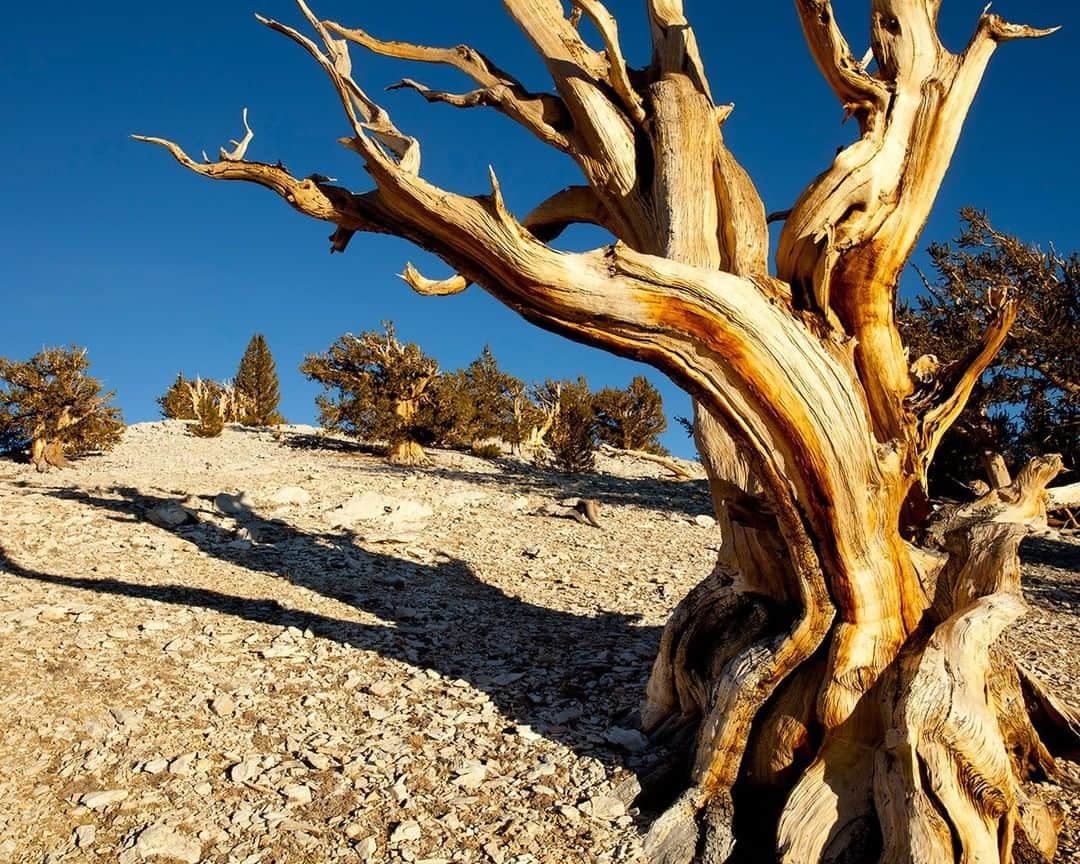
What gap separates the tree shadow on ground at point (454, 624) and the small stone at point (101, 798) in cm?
184

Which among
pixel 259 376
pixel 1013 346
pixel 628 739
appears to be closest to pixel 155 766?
pixel 628 739

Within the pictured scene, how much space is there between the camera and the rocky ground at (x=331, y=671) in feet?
10.8

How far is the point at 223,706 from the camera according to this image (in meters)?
4.28

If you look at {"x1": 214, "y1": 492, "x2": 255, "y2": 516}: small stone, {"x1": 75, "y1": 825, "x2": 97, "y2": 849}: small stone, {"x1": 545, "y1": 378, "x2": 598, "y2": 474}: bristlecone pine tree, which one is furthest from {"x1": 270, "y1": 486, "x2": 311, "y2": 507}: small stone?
{"x1": 545, "y1": 378, "x2": 598, "y2": 474}: bristlecone pine tree

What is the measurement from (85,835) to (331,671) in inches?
67.8

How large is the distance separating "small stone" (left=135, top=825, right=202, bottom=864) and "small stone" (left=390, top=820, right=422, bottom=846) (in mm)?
735

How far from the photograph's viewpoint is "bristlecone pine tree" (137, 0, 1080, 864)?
2.83 m

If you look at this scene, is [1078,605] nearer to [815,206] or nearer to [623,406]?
[815,206]

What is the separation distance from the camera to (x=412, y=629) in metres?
5.62

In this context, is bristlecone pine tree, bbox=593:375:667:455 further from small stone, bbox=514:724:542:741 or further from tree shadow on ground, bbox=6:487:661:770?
small stone, bbox=514:724:542:741

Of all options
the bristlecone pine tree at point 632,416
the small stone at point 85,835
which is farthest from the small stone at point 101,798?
the bristlecone pine tree at point 632,416

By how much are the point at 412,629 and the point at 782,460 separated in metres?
3.40

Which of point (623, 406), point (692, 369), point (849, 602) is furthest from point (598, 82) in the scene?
point (623, 406)

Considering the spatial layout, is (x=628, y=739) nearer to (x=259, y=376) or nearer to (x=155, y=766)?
(x=155, y=766)
